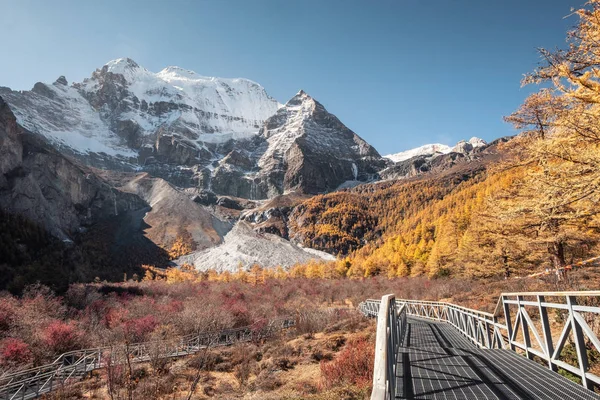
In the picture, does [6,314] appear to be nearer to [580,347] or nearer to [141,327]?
[141,327]

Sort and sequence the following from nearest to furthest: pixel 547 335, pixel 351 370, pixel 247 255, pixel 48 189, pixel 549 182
Result: 1. pixel 547 335
2. pixel 549 182
3. pixel 351 370
4. pixel 48 189
5. pixel 247 255

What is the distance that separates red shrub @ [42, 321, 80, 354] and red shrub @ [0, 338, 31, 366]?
4.84 feet

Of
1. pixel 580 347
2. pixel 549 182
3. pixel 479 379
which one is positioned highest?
pixel 549 182

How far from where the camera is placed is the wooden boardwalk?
4328 millimetres

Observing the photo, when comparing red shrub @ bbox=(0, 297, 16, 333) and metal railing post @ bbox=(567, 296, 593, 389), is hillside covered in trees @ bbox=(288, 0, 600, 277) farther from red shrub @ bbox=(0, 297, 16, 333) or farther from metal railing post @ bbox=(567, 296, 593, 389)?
red shrub @ bbox=(0, 297, 16, 333)

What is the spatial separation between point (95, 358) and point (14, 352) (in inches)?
→ 145

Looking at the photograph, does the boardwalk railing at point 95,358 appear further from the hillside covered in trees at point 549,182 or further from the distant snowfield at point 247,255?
the distant snowfield at point 247,255

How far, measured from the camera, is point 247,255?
419ft

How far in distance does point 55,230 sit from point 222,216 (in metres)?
95.1

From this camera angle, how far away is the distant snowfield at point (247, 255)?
122 metres

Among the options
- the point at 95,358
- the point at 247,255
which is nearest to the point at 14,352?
the point at 95,358

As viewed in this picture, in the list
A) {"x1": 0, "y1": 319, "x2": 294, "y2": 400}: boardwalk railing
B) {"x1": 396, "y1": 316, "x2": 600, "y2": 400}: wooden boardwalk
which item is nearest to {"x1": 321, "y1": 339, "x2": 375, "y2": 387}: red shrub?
{"x1": 396, "y1": 316, "x2": 600, "y2": 400}: wooden boardwalk

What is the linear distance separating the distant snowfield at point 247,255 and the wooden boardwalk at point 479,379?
11386cm

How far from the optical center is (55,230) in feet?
337
